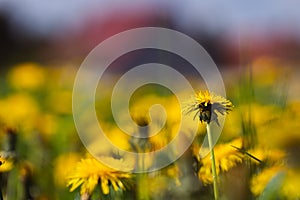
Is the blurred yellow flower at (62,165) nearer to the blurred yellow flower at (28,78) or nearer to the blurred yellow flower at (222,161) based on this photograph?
the blurred yellow flower at (222,161)

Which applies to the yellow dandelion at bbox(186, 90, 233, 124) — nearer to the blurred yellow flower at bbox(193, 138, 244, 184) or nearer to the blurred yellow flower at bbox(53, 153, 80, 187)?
the blurred yellow flower at bbox(193, 138, 244, 184)

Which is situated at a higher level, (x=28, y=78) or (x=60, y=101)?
(x=28, y=78)

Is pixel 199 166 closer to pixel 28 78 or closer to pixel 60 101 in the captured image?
pixel 60 101

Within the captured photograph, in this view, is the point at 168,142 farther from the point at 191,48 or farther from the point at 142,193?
the point at 191,48

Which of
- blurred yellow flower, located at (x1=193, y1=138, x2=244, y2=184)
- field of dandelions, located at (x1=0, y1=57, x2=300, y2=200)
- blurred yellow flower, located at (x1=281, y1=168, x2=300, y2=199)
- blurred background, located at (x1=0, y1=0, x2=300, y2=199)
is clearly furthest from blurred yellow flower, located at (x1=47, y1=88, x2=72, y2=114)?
blurred yellow flower, located at (x1=281, y1=168, x2=300, y2=199)

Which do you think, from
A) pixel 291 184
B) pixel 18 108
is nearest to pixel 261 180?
pixel 291 184

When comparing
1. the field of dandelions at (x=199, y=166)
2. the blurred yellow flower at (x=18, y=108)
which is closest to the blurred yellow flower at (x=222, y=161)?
the field of dandelions at (x=199, y=166)
